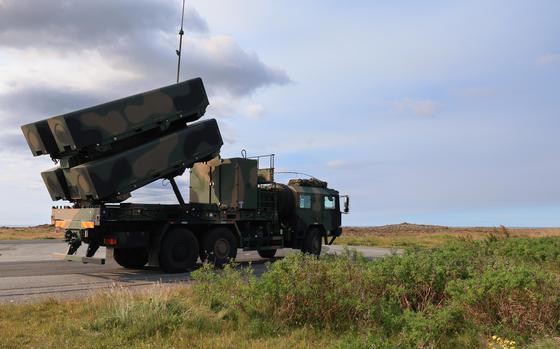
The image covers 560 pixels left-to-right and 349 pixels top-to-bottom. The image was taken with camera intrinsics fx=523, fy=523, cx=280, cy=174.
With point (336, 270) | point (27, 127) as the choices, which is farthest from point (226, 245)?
point (336, 270)

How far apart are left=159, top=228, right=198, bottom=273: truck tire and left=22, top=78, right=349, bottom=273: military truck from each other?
0.03 meters

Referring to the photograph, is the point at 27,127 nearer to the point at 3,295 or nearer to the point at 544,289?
the point at 3,295

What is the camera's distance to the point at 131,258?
15.1 meters

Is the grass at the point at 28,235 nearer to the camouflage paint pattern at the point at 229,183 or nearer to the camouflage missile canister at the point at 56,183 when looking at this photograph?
the camouflage paint pattern at the point at 229,183

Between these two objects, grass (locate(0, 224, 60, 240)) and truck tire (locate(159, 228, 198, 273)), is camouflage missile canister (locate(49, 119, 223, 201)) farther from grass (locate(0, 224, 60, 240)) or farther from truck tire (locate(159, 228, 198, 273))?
grass (locate(0, 224, 60, 240))

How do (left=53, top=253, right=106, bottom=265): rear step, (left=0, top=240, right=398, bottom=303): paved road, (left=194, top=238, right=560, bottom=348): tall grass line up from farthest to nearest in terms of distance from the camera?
(left=53, top=253, right=106, bottom=265): rear step → (left=0, top=240, right=398, bottom=303): paved road → (left=194, top=238, right=560, bottom=348): tall grass

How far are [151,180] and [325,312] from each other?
26.8 ft

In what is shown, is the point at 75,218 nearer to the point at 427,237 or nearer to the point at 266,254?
the point at 266,254

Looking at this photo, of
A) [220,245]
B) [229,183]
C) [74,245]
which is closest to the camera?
[74,245]

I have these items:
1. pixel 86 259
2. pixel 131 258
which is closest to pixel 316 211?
pixel 131 258

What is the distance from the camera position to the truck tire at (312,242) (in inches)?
715

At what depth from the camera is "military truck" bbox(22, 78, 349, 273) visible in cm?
1238

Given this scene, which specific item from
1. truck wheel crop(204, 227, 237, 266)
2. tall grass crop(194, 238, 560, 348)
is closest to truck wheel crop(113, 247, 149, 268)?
truck wheel crop(204, 227, 237, 266)

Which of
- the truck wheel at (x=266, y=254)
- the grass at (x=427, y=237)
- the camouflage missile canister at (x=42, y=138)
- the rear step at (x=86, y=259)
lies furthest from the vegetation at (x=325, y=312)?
the truck wheel at (x=266, y=254)
